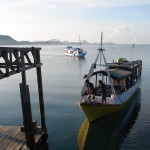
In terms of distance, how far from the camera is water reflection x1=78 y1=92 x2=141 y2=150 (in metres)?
19.8

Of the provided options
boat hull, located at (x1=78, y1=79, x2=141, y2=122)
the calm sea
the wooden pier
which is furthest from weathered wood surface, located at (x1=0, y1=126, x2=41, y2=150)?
boat hull, located at (x1=78, y1=79, x2=141, y2=122)

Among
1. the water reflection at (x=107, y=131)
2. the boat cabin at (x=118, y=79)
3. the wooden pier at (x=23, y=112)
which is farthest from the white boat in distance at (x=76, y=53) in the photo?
the wooden pier at (x=23, y=112)

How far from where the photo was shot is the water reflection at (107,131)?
65.1 feet

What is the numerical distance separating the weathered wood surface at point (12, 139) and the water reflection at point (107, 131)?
174 inches

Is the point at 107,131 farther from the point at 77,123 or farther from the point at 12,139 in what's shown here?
the point at 12,139

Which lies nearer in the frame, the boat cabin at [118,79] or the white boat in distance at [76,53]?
the boat cabin at [118,79]

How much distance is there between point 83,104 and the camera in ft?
72.1

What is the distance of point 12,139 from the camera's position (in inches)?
644

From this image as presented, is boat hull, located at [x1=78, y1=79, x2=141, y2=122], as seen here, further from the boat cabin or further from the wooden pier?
the wooden pier

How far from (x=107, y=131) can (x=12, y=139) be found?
8.81 m

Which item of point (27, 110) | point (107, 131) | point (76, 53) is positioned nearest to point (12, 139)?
point (27, 110)

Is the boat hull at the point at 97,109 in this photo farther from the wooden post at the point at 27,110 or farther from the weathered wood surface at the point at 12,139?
the wooden post at the point at 27,110

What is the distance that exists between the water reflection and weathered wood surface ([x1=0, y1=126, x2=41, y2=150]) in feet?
14.5

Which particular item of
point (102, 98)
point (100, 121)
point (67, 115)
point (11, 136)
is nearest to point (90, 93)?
point (102, 98)
